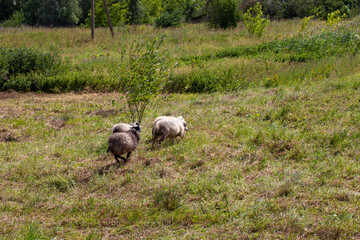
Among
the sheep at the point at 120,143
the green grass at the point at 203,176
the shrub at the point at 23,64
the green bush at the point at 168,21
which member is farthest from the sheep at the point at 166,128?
the green bush at the point at 168,21

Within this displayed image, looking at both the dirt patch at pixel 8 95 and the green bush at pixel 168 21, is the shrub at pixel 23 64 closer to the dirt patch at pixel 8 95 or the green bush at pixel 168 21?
the dirt patch at pixel 8 95

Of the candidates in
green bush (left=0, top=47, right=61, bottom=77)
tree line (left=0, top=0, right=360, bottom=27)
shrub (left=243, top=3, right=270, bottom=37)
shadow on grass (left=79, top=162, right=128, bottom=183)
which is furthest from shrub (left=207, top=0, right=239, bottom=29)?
shadow on grass (left=79, top=162, right=128, bottom=183)

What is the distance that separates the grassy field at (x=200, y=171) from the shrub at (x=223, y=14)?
1695 cm

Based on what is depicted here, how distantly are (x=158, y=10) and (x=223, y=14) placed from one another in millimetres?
→ 23994

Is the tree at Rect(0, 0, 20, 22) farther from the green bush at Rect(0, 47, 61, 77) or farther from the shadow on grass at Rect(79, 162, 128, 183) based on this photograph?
the shadow on grass at Rect(79, 162, 128, 183)

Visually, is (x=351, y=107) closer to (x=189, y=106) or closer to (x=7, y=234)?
(x=189, y=106)

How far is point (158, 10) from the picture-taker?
47.9 meters

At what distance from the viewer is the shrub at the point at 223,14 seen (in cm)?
2589

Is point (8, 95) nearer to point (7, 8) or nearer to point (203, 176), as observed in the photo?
point (203, 176)

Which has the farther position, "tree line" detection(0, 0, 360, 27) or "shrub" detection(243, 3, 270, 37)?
"tree line" detection(0, 0, 360, 27)

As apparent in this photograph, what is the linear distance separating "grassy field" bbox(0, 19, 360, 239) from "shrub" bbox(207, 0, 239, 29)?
16.9m

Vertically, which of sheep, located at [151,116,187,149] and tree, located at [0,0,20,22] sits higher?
tree, located at [0,0,20,22]

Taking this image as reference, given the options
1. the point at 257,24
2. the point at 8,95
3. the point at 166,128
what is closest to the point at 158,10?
the point at 257,24

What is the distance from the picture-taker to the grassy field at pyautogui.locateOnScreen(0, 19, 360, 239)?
4164mm
